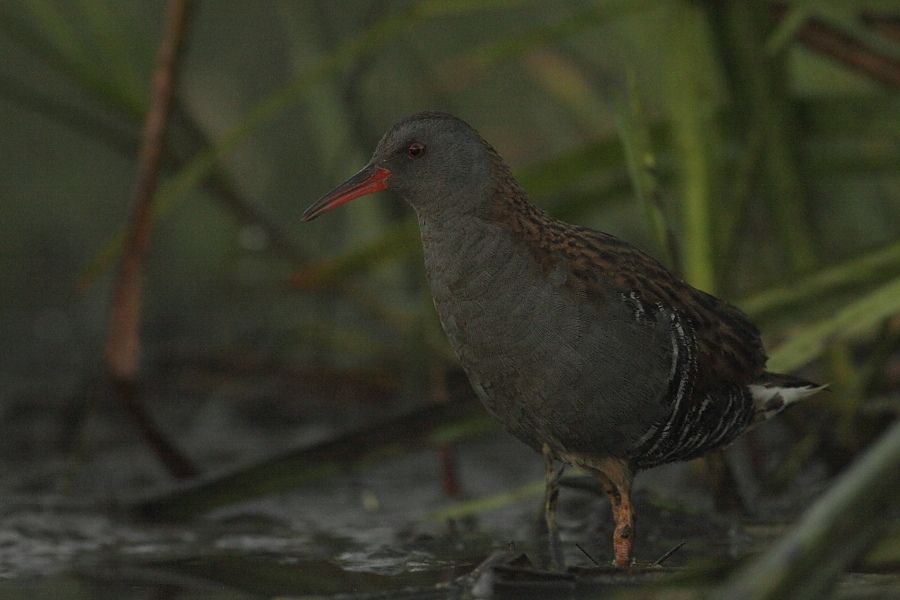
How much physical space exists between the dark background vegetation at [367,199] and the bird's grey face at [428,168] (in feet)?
1.12

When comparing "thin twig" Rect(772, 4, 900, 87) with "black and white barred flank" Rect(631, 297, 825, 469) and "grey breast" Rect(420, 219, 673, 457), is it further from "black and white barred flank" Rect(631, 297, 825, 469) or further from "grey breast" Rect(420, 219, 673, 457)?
"grey breast" Rect(420, 219, 673, 457)

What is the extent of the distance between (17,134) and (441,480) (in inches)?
117

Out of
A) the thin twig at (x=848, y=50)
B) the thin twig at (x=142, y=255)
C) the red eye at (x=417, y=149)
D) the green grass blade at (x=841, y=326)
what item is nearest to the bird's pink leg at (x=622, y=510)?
the green grass blade at (x=841, y=326)

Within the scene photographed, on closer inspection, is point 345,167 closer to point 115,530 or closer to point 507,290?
point 115,530

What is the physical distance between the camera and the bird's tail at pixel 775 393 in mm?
2945

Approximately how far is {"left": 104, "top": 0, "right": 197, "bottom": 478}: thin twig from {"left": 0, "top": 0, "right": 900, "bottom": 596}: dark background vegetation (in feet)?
0.06

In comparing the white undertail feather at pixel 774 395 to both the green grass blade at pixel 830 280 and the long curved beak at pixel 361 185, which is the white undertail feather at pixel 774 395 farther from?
the long curved beak at pixel 361 185

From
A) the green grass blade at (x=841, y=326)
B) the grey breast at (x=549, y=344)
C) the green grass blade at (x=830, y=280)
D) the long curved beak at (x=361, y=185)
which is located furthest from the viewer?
the green grass blade at (x=830, y=280)

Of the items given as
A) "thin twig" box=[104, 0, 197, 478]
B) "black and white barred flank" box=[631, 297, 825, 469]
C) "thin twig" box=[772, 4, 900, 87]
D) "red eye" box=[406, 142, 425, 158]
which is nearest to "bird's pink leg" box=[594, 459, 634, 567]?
"black and white barred flank" box=[631, 297, 825, 469]

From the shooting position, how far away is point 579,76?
535 centimetres

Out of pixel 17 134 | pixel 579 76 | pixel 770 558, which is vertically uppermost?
pixel 17 134

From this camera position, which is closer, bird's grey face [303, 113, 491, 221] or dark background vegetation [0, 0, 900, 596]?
bird's grey face [303, 113, 491, 221]

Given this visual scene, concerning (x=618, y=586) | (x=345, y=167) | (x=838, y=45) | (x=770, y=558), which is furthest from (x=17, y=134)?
(x=770, y=558)

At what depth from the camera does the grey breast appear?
2.63m
